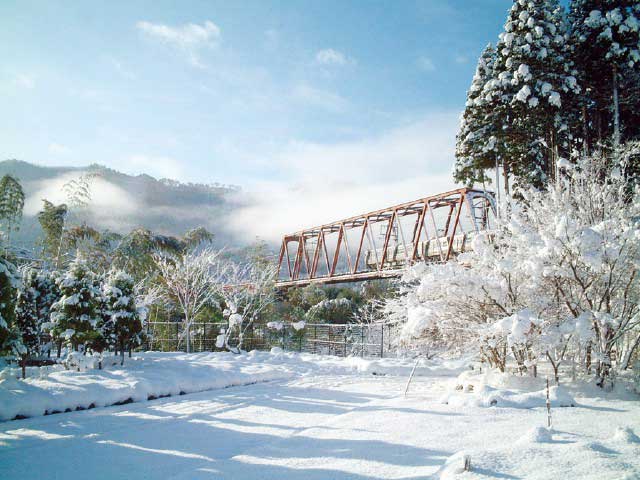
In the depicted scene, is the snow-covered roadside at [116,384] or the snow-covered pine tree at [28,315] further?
the snow-covered pine tree at [28,315]

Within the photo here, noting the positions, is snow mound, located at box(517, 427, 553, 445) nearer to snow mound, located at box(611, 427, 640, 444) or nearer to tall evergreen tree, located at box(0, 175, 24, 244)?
snow mound, located at box(611, 427, 640, 444)

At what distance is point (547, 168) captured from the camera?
17891mm

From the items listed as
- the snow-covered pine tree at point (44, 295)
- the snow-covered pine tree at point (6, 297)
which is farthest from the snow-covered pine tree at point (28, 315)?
the snow-covered pine tree at point (6, 297)

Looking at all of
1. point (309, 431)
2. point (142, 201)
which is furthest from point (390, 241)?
point (142, 201)

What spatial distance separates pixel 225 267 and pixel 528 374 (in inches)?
750

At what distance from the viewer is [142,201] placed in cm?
10806

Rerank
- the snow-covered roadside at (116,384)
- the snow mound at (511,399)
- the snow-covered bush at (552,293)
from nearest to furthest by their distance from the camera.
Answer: the snow mound at (511,399) → the snow-covered roadside at (116,384) → the snow-covered bush at (552,293)

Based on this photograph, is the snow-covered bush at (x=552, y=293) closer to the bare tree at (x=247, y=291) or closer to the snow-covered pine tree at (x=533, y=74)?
the snow-covered pine tree at (x=533, y=74)

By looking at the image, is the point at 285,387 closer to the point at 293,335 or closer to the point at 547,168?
the point at 293,335

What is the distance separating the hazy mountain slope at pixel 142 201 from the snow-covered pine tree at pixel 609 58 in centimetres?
8232

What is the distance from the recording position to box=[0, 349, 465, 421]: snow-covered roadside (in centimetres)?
773

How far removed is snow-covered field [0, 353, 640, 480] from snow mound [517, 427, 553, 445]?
0.02 metres

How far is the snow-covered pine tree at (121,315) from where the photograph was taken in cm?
1322

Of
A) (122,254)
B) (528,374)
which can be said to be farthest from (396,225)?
(122,254)
